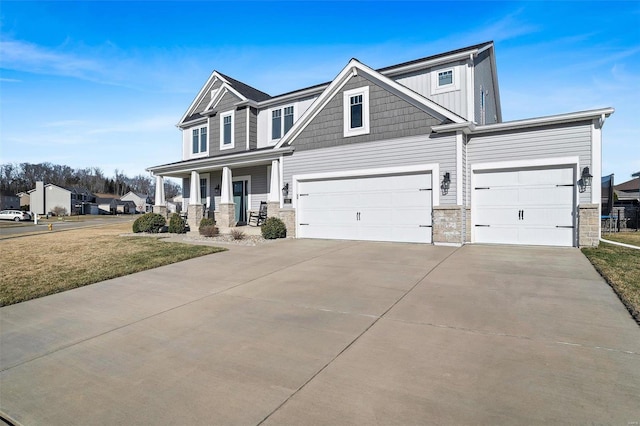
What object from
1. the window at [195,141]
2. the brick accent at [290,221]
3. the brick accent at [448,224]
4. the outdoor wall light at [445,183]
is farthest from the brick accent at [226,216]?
the outdoor wall light at [445,183]

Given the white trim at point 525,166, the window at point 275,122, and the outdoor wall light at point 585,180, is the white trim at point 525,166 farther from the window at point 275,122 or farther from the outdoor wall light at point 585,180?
the window at point 275,122

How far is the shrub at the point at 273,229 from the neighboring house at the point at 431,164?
376mm

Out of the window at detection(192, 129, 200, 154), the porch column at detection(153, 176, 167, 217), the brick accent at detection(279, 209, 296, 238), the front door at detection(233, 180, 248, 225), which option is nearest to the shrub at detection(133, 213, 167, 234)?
the porch column at detection(153, 176, 167, 217)

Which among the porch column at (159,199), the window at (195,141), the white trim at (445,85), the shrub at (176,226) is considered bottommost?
the shrub at (176,226)

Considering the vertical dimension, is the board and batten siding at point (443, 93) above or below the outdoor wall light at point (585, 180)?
above

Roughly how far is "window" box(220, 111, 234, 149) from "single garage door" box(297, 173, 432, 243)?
7141 millimetres

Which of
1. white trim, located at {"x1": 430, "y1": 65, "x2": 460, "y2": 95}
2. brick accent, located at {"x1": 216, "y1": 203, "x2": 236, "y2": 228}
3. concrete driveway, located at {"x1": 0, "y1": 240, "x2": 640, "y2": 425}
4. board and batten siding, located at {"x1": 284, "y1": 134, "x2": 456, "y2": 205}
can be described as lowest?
concrete driveway, located at {"x1": 0, "y1": 240, "x2": 640, "y2": 425}

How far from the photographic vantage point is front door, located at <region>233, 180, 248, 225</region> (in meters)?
19.0

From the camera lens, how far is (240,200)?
19.1 metres

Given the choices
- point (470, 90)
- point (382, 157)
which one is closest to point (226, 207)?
point (382, 157)

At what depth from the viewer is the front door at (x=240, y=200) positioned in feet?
62.2

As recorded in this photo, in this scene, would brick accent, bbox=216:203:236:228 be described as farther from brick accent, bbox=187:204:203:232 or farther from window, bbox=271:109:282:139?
window, bbox=271:109:282:139

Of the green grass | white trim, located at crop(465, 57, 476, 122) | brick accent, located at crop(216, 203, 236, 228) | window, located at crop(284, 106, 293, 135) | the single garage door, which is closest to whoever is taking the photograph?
the green grass

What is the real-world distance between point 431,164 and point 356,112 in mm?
3700
